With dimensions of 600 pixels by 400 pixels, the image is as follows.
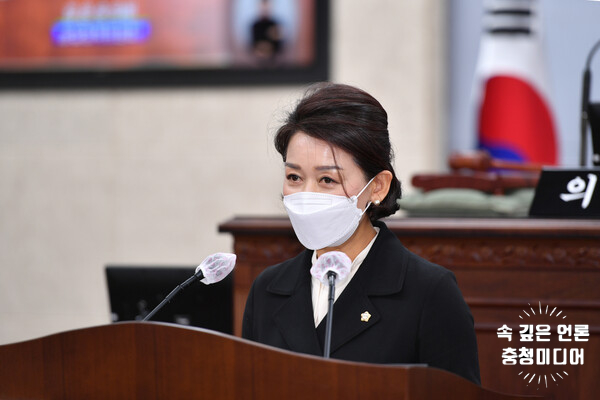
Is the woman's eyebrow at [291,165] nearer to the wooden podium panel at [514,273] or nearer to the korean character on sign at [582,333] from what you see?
the wooden podium panel at [514,273]

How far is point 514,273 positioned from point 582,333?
0.26 metres

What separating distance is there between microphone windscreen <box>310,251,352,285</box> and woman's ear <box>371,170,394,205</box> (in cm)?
27

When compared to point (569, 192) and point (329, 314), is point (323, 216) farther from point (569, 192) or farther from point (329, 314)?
point (569, 192)

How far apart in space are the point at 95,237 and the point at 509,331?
10.6 ft

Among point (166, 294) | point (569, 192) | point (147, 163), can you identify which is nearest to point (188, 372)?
point (166, 294)

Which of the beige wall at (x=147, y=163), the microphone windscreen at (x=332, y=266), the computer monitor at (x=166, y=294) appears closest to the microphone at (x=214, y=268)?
the microphone windscreen at (x=332, y=266)

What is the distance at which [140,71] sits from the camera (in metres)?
4.93

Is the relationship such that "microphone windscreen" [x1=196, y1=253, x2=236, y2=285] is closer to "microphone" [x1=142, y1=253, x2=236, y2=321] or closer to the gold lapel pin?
"microphone" [x1=142, y1=253, x2=236, y2=321]

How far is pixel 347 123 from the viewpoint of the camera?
144cm

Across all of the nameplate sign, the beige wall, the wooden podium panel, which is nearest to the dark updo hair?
the wooden podium panel

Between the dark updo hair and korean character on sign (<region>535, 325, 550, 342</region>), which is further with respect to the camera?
korean character on sign (<region>535, 325, 550, 342</region>)

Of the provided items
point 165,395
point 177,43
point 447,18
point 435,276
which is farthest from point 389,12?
point 165,395

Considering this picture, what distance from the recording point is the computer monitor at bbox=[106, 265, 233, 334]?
2434 millimetres

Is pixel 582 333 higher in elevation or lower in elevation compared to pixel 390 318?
lower
